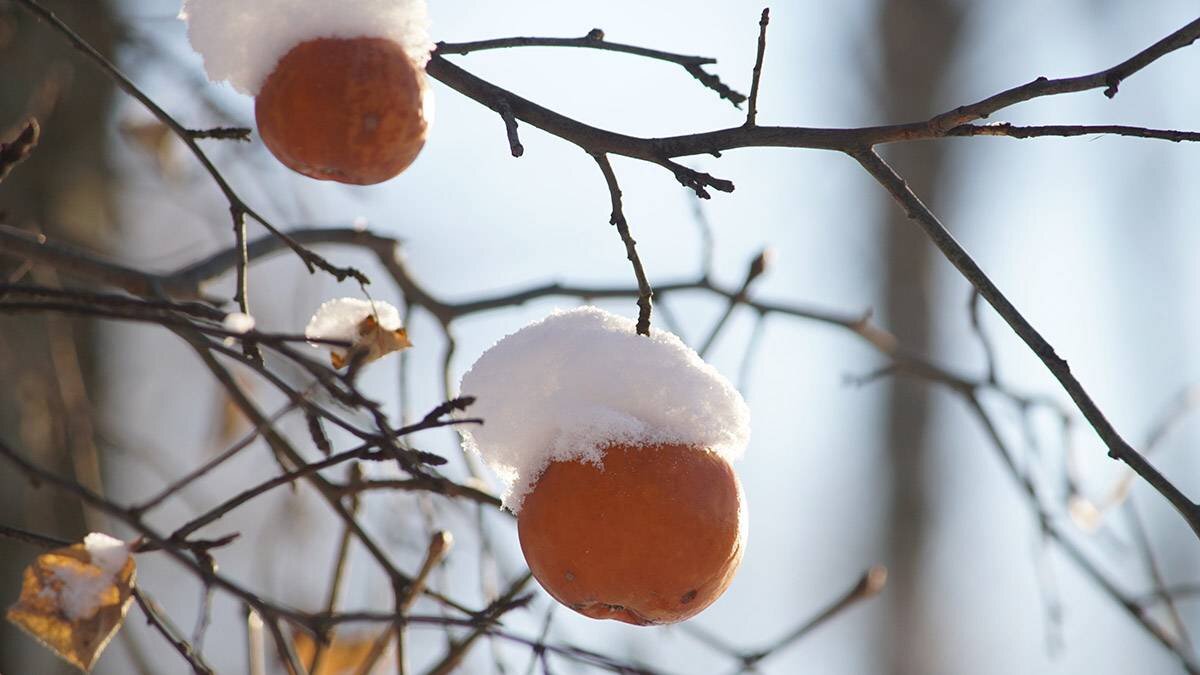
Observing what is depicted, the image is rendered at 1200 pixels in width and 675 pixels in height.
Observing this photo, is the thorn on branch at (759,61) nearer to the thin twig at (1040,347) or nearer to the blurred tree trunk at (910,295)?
the thin twig at (1040,347)

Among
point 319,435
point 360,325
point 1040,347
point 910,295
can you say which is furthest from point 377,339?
point 910,295

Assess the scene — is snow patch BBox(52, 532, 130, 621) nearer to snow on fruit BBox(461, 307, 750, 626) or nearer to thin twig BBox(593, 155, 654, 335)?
snow on fruit BBox(461, 307, 750, 626)

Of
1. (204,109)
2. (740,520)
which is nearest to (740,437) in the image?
(740,520)

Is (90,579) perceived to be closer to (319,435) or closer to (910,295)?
(319,435)

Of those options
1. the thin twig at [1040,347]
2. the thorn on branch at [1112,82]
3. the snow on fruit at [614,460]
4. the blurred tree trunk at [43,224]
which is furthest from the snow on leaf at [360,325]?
the blurred tree trunk at [43,224]

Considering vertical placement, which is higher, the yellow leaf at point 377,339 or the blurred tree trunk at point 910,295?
the blurred tree trunk at point 910,295

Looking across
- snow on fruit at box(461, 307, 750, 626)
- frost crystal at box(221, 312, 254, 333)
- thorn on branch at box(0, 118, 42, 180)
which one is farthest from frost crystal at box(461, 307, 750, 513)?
thorn on branch at box(0, 118, 42, 180)
